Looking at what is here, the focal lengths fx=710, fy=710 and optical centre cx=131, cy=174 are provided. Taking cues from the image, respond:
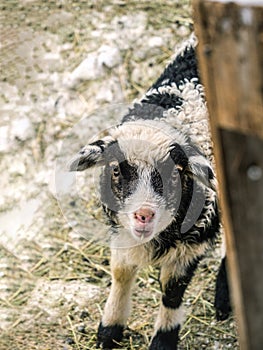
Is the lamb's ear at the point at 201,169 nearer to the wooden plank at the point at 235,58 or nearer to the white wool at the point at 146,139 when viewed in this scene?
the white wool at the point at 146,139

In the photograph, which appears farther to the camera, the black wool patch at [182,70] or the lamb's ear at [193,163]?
the black wool patch at [182,70]

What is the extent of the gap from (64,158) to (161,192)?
2.59 m

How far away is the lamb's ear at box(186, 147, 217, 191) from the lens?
447 cm

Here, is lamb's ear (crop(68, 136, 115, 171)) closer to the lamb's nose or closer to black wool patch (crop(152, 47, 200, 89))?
the lamb's nose

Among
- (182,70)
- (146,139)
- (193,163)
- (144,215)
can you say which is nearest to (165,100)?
(182,70)

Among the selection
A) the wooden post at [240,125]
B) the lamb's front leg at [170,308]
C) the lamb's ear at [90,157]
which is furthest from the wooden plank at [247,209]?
the lamb's front leg at [170,308]

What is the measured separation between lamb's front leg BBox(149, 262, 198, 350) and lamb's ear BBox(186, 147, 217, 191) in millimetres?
701

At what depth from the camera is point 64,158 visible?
691 cm

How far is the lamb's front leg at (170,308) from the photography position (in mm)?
4945

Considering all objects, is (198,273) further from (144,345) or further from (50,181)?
(50,181)

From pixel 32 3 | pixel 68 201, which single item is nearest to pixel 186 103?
pixel 68 201

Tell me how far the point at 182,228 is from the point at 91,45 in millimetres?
3770

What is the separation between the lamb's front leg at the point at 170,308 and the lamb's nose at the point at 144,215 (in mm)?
735

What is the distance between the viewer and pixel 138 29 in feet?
26.5
